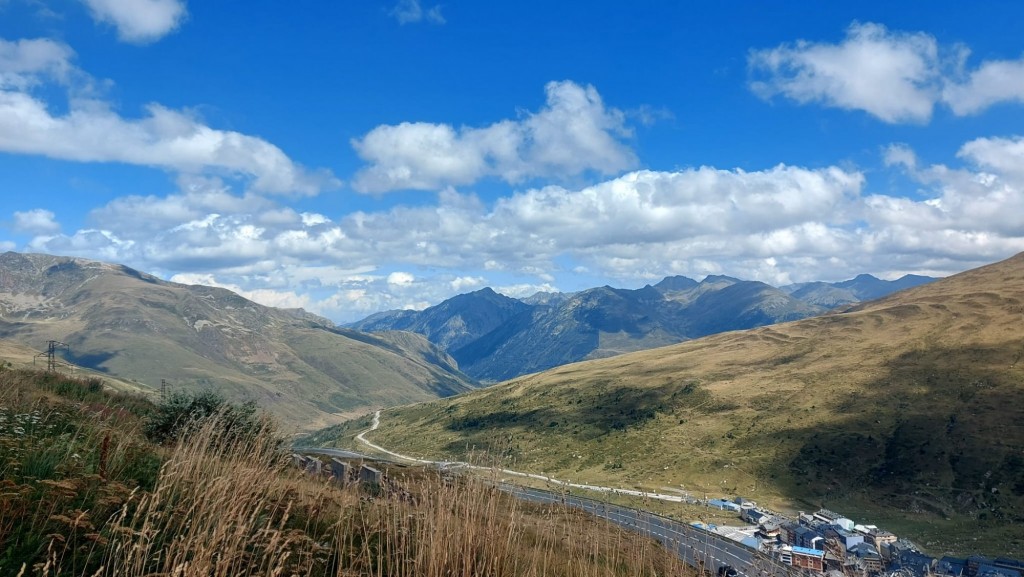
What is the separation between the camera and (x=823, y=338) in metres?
168

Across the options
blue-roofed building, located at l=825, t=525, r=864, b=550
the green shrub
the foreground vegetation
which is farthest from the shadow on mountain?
the foreground vegetation

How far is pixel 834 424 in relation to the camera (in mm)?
104625

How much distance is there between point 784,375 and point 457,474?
150099 mm

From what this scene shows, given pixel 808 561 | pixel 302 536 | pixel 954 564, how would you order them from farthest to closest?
pixel 954 564
pixel 808 561
pixel 302 536

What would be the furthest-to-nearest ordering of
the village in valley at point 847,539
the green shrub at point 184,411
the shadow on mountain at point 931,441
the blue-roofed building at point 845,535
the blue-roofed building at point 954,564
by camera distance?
the shadow on mountain at point 931,441
the blue-roofed building at point 845,535
the blue-roofed building at point 954,564
the village in valley at point 847,539
the green shrub at point 184,411

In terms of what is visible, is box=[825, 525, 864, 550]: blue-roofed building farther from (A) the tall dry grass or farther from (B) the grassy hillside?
(A) the tall dry grass

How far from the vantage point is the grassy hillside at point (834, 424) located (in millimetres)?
80688

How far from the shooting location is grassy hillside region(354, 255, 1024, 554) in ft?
265

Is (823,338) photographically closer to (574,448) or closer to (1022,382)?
(1022,382)

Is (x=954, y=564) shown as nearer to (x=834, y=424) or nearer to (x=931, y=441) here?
(x=931, y=441)

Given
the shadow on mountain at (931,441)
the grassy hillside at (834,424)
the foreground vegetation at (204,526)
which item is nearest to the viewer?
the foreground vegetation at (204,526)

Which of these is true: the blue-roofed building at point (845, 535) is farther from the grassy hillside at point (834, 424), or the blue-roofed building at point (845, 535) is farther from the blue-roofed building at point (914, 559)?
the grassy hillside at point (834, 424)

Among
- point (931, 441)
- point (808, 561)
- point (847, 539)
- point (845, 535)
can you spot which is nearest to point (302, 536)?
point (808, 561)

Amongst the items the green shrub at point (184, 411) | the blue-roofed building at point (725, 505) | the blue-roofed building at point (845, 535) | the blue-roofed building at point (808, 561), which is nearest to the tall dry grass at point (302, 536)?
the blue-roofed building at point (808, 561)
